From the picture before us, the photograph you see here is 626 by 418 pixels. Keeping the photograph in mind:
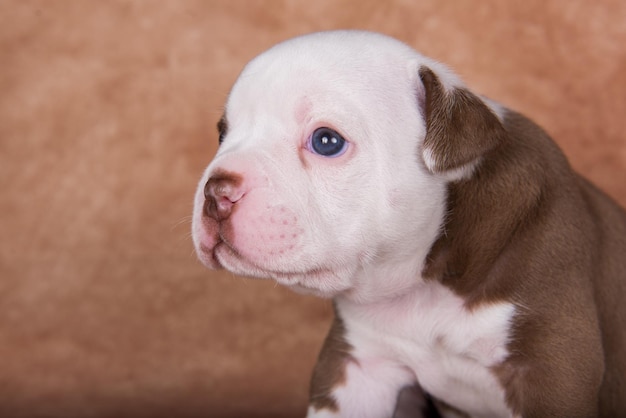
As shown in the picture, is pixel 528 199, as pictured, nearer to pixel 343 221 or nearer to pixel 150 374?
pixel 343 221

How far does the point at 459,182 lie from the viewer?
3979 mm

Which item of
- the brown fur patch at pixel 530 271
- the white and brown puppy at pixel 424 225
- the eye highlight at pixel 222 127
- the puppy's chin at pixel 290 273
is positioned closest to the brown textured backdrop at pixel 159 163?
the white and brown puppy at pixel 424 225

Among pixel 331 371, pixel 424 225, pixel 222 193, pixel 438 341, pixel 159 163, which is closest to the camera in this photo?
pixel 222 193

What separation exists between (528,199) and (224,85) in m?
2.50

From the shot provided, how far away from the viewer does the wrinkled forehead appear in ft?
12.4

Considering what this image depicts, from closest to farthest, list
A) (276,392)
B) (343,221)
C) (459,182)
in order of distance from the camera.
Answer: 1. (343,221)
2. (459,182)
3. (276,392)

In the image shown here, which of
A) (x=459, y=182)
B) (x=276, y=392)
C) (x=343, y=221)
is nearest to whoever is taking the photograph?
(x=343, y=221)

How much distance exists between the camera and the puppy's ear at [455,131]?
3699 mm

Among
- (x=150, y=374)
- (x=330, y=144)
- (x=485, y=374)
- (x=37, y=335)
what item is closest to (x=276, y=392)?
(x=150, y=374)

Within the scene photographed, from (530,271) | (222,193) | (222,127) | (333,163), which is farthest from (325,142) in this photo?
(530,271)

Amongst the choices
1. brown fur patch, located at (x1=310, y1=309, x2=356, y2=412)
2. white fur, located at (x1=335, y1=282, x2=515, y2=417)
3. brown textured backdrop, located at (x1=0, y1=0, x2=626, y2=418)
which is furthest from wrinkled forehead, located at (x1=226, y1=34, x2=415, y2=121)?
brown textured backdrop, located at (x1=0, y1=0, x2=626, y2=418)

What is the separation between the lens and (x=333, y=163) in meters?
3.75

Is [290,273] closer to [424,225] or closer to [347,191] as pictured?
[347,191]

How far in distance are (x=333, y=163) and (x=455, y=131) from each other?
414 mm
